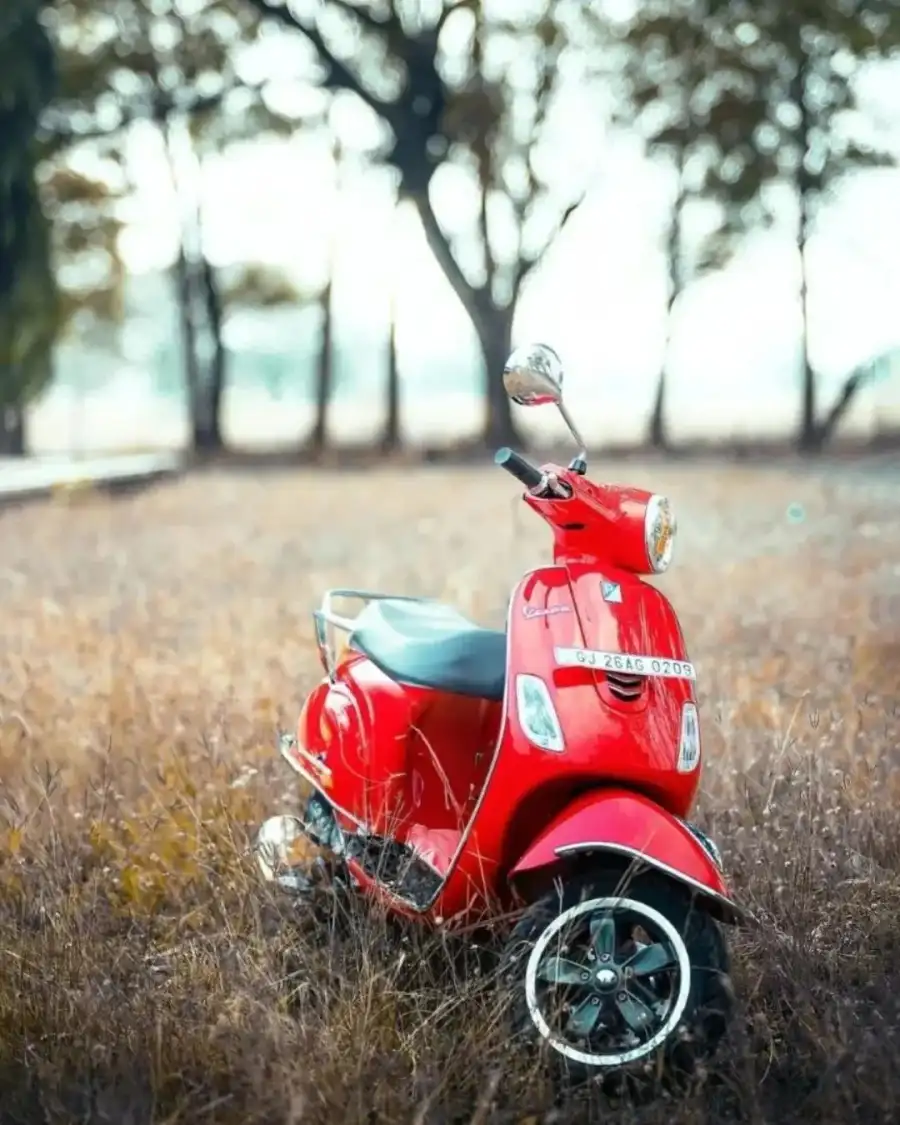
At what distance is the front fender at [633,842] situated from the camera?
2.47 meters

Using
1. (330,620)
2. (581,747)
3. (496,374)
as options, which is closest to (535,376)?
(581,747)

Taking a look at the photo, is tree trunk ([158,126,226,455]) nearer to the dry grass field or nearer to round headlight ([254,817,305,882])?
the dry grass field

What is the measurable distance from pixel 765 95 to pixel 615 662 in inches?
845

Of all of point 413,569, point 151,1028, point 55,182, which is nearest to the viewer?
point 151,1028

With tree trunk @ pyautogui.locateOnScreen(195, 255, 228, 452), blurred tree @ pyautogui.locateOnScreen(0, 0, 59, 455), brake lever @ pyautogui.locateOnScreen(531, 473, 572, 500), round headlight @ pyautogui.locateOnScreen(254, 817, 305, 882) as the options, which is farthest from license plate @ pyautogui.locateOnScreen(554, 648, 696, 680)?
tree trunk @ pyautogui.locateOnScreen(195, 255, 228, 452)

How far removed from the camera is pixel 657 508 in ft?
8.83

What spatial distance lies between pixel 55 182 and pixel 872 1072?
909 inches

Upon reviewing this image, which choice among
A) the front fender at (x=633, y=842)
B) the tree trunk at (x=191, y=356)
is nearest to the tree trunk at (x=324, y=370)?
the tree trunk at (x=191, y=356)

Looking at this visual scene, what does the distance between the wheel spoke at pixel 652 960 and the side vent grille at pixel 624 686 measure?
17.9 inches

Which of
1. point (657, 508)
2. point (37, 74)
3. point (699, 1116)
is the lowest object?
point (699, 1116)

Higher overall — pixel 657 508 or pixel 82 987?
pixel 657 508

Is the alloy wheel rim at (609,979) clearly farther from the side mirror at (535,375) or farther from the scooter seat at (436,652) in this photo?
the side mirror at (535,375)

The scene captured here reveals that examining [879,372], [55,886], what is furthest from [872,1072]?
[879,372]

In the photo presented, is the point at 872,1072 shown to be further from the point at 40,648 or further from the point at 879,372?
the point at 879,372
